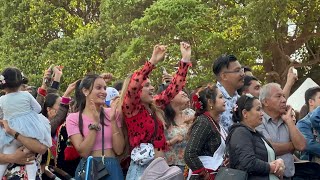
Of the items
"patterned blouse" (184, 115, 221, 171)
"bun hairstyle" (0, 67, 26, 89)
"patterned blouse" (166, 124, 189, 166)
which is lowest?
"patterned blouse" (166, 124, 189, 166)

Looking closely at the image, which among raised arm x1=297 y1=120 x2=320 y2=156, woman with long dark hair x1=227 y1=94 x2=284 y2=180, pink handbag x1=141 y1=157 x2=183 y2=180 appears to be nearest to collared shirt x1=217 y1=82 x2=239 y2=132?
woman with long dark hair x1=227 y1=94 x2=284 y2=180

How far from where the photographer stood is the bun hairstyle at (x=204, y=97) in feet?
23.7

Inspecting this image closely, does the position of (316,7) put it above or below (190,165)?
above

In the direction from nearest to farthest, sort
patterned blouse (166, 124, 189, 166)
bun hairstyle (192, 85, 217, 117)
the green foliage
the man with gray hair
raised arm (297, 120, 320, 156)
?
1. bun hairstyle (192, 85, 217, 117)
2. the man with gray hair
3. patterned blouse (166, 124, 189, 166)
4. raised arm (297, 120, 320, 156)
5. the green foliage

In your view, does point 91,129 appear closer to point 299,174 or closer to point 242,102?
point 242,102

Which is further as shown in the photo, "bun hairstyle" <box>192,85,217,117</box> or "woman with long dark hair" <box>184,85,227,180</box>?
"bun hairstyle" <box>192,85,217,117</box>

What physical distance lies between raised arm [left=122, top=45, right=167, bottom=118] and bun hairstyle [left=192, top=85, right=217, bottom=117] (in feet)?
1.96

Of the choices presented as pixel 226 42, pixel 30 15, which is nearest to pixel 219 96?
pixel 226 42

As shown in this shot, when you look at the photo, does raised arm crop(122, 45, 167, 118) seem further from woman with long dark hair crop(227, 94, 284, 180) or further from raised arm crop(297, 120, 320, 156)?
raised arm crop(297, 120, 320, 156)

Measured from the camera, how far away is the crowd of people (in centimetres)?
677

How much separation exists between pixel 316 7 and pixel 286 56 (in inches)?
83.3

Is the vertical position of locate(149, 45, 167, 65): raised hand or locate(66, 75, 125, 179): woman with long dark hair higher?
locate(149, 45, 167, 65): raised hand

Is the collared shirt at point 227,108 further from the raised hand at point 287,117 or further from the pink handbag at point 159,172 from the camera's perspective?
the pink handbag at point 159,172

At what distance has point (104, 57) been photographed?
2734 cm
